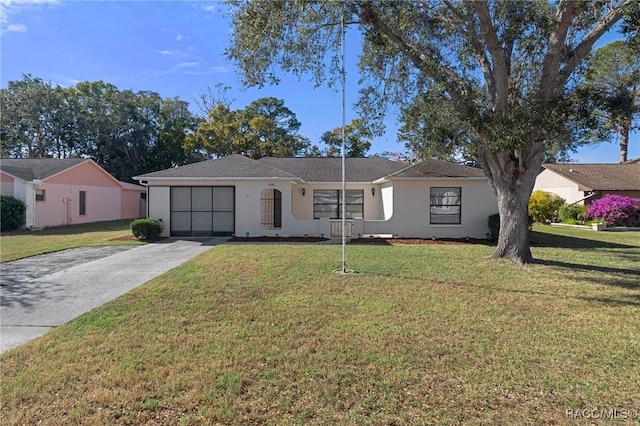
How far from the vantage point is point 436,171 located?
16.3 meters

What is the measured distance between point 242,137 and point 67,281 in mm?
26665

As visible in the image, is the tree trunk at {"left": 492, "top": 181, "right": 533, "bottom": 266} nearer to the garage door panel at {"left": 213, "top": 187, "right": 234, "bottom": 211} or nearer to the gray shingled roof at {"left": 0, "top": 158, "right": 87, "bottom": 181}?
the garage door panel at {"left": 213, "top": 187, "right": 234, "bottom": 211}

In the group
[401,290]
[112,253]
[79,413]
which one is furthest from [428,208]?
[79,413]

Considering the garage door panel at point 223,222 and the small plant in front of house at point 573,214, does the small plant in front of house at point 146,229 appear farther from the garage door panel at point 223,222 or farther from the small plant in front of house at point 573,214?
the small plant in front of house at point 573,214

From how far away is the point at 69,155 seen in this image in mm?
37594

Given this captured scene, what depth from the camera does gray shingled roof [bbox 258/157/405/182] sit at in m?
18.8

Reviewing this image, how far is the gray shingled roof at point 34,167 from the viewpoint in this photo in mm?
20781

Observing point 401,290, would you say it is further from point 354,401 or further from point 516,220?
point 516,220

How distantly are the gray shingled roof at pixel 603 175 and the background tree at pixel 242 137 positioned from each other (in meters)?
23.3

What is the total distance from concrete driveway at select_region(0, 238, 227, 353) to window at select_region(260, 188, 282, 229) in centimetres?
534

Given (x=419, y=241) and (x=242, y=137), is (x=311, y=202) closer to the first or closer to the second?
(x=419, y=241)

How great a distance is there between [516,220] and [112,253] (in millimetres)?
11841

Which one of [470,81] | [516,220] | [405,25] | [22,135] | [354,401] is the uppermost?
[22,135]

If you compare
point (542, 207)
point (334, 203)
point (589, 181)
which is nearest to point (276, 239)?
point (334, 203)
